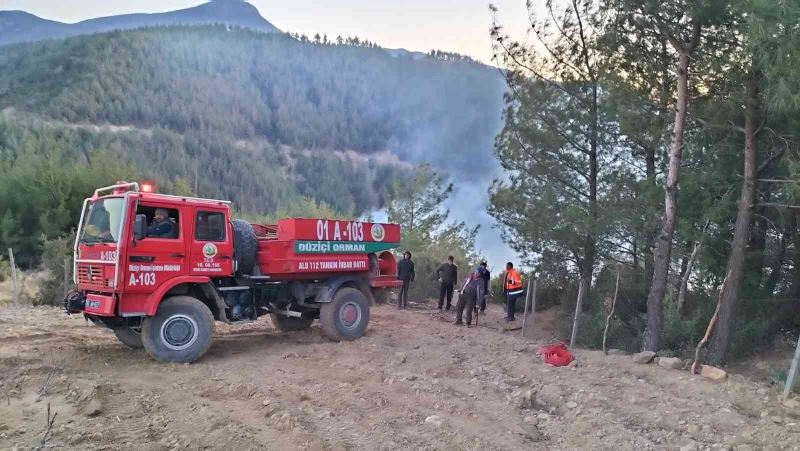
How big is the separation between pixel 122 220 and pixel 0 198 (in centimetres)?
1864

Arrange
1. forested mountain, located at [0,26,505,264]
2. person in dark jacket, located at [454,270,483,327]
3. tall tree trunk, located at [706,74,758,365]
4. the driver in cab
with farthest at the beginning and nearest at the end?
forested mountain, located at [0,26,505,264], person in dark jacket, located at [454,270,483,327], tall tree trunk, located at [706,74,758,365], the driver in cab

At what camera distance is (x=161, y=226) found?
8469mm

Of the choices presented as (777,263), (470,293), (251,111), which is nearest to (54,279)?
(470,293)

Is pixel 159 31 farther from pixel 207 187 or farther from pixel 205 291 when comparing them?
pixel 205 291

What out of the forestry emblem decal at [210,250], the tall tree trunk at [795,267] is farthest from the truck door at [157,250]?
the tall tree trunk at [795,267]

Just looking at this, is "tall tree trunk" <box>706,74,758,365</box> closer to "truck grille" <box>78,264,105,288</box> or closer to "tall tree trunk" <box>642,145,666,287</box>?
"tall tree trunk" <box>642,145,666,287</box>

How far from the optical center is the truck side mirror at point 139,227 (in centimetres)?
808

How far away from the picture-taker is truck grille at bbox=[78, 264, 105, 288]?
8078 millimetres

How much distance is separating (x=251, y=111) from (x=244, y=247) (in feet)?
201

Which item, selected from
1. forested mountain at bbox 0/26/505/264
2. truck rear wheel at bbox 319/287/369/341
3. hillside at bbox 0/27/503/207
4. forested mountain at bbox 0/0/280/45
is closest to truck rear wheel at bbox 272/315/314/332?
truck rear wheel at bbox 319/287/369/341

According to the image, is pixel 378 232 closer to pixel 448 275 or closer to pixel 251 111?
pixel 448 275

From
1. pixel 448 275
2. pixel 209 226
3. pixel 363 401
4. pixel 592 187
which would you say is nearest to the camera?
pixel 363 401

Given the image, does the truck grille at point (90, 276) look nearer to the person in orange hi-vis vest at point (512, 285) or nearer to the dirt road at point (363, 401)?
the dirt road at point (363, 401)

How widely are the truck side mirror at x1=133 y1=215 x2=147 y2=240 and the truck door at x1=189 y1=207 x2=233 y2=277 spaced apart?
77cm
